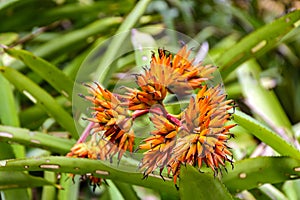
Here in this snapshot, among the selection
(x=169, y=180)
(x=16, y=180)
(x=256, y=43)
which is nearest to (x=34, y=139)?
(x=16, y=180)

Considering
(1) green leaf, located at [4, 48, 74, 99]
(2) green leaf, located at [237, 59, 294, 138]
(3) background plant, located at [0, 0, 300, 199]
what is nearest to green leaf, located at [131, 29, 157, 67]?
(3) background plant, located at [0, 0, 300, 199]

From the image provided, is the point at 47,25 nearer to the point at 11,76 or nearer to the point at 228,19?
the point at 11,76

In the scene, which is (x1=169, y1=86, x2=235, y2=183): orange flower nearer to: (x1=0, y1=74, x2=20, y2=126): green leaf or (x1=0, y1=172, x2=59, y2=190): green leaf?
(x1=0, y1=172, x2=59, y2=190): green leaf

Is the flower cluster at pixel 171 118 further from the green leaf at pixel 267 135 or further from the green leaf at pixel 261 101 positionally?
the green leaf at pixel 261 101

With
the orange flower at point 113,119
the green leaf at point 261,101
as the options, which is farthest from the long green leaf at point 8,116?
the green leaf at point 261,101

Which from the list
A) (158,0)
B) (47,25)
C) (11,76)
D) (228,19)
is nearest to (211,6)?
(228,19)

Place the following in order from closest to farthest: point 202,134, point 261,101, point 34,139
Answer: point 202,134
point 34,139
point 261,101

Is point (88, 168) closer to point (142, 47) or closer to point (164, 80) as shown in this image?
point (164, 80)
